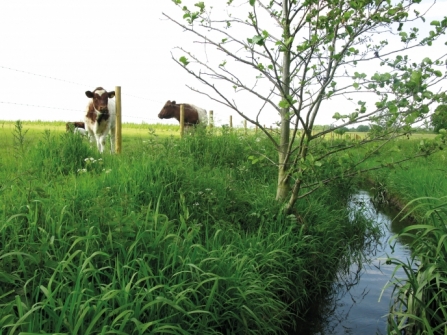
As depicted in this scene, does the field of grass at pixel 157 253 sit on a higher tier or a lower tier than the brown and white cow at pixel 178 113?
lower

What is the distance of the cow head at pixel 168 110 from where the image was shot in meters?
15.3

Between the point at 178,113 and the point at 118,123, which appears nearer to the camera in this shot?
the point at 118,123

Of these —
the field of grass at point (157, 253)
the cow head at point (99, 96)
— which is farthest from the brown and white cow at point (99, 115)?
the field of grass at point (157, 253)

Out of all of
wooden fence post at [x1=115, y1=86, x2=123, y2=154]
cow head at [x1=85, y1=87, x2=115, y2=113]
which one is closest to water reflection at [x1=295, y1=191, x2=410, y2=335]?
wooden fence post at [x1=115, y1=86, x2=123, y2=154]

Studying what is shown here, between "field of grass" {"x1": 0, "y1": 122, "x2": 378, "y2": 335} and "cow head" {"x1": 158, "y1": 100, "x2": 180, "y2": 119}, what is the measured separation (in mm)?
9160

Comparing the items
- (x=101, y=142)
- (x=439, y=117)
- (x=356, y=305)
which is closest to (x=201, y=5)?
(x=439, y=117)

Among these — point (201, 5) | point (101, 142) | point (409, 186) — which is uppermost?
point (201, 5)

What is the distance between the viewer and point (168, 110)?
50.7ft

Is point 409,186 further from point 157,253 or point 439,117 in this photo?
point 157,253

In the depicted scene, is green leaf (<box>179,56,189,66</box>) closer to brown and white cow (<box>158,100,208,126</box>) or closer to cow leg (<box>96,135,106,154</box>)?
cow leg (<box>96,135,106,154</box>)

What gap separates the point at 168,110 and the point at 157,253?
40.9ft

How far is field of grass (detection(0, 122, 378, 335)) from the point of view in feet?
8.48

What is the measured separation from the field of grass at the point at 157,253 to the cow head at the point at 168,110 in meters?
9.16

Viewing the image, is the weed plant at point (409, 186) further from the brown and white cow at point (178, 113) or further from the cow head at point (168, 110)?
the cow head at point (168, 110)
